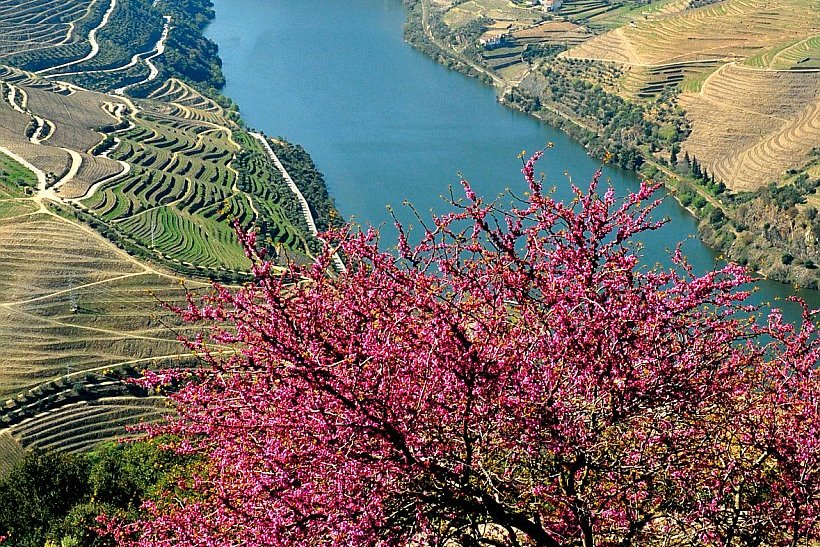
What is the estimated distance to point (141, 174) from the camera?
159 feet

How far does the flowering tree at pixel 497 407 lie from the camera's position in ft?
15.2

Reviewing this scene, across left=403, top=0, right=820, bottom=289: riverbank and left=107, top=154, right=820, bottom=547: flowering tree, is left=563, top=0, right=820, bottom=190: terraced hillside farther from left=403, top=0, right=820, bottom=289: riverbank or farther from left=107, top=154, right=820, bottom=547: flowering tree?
left=107, top=154, right=820, bottom=547: flowering tree

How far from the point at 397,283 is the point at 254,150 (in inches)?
2045

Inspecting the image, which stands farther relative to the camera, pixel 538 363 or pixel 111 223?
pixel 111 223

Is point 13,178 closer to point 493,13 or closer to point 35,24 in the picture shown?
point 35,24

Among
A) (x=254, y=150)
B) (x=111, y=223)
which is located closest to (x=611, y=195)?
(x=111, y=223)

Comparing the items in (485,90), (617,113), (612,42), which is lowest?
(617,113)

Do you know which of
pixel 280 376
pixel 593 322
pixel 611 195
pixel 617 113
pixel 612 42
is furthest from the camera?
pixel 612 42

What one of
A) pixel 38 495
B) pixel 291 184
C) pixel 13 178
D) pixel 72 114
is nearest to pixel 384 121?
pixel 291 184

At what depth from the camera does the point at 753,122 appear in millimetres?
58188

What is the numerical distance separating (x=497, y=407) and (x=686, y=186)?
4822 cm

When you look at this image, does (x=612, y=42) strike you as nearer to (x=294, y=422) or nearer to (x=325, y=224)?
(x=325, y=224)

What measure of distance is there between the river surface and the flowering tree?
29.3 meters

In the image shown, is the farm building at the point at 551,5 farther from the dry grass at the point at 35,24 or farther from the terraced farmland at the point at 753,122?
the dry grass at the point at 35,24
